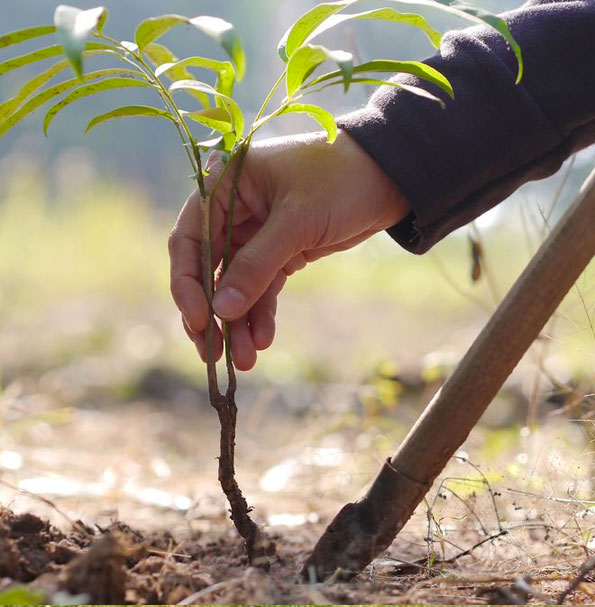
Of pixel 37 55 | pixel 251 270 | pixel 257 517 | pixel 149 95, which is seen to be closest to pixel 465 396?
pixel 251 270

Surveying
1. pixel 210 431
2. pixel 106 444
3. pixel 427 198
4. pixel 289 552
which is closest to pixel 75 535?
pixel 289 552

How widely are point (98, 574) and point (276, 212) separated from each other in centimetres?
62

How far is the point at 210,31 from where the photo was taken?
0.87 meters

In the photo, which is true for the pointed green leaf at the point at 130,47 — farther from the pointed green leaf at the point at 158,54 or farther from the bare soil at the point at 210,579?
the bare soil at the point at 210,579

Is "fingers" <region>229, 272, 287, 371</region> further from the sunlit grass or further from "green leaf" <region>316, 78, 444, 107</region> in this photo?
the sunlit grass

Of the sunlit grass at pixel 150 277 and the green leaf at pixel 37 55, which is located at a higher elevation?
the sunlit grass at pixel 150 277

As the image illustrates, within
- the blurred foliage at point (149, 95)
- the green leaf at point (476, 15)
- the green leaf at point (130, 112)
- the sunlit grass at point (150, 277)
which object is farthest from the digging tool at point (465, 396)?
the blurred foliage at point (149, 95)

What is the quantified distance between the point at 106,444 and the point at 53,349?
58.0 inches

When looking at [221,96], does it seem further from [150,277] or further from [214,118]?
[150,277]

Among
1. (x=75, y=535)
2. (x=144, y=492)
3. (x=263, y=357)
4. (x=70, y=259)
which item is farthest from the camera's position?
(x=70, y=259)

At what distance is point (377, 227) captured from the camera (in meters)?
1.46

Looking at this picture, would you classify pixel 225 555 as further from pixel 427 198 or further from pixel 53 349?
pixel 53 349

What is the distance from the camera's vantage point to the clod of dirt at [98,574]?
37.6 inches

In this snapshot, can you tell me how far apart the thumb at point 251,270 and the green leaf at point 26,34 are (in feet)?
1.41
